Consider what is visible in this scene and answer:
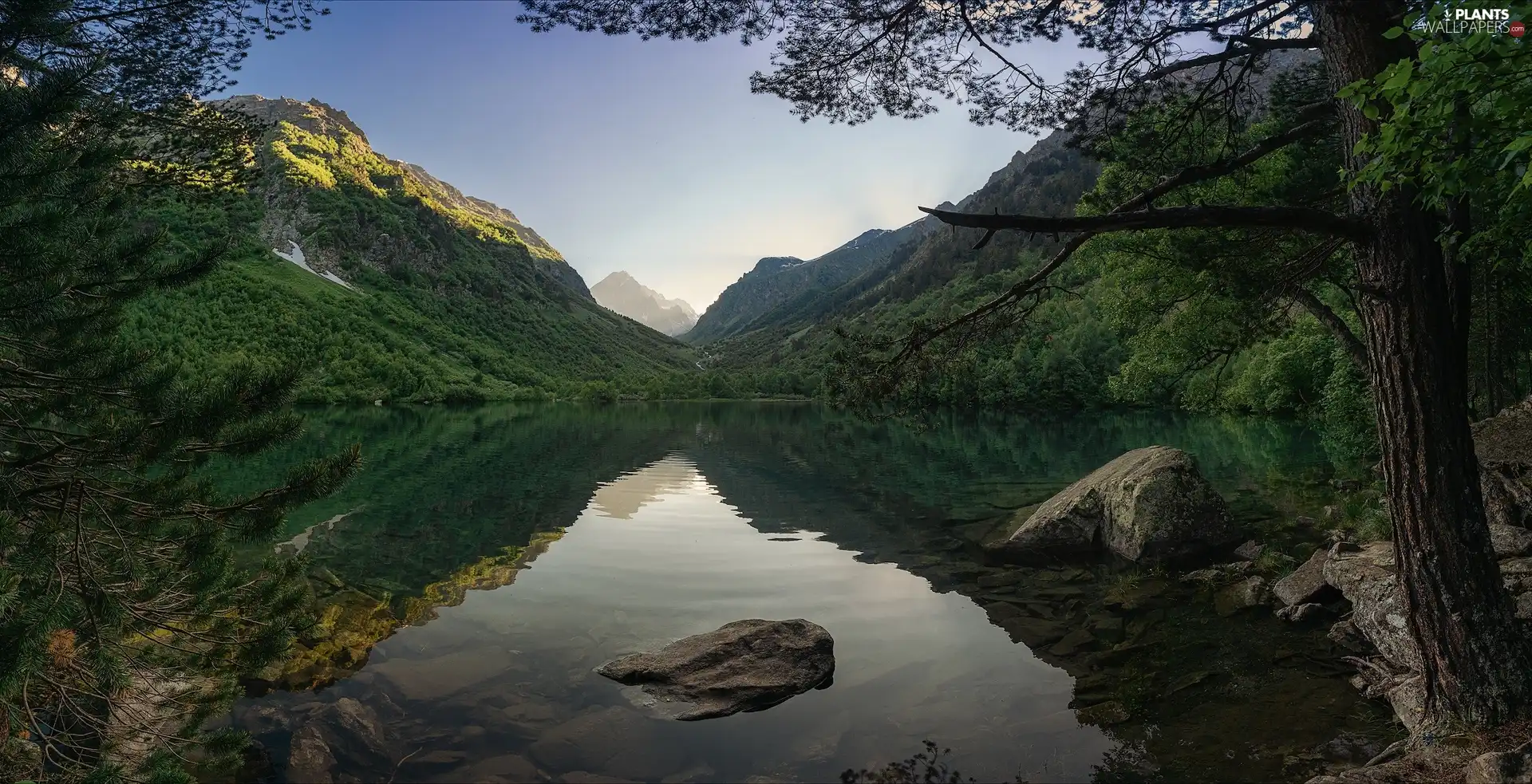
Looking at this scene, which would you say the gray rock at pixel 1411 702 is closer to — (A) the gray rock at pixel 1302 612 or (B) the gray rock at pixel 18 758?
(A) the gray rock at pixel 1302 612

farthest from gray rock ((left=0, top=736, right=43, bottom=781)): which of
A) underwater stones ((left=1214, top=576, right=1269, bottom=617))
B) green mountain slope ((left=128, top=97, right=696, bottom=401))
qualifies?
green mountain slope ((left=128, top=97, right=696, bottom=401))

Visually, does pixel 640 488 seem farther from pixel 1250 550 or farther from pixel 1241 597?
pixel 1241 597

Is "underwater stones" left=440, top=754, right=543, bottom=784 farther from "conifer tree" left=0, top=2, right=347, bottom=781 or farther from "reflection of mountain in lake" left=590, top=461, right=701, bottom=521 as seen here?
"reflection of mountain in lake" left=590, top=461, right=701, bottom=521

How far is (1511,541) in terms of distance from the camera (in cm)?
975

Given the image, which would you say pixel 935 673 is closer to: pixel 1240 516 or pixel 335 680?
pixel 335 680

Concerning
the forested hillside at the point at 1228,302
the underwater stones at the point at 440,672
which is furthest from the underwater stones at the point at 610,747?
the forested hillside at the point at 1228,302

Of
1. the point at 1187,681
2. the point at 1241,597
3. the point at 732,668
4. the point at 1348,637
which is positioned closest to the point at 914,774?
the point at 732,668

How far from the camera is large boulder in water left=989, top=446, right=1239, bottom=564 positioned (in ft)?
49.3

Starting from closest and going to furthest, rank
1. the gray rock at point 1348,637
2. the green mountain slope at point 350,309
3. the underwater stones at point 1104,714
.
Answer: the underwater stones at point 1104,714 → the gray rock at point 1348,637 → the green mountain slope at point 350,309

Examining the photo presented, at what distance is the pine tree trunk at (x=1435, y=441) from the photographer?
562 centimetres

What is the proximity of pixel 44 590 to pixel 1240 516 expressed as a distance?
916 inches

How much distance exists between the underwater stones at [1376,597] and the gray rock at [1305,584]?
1.10 ft

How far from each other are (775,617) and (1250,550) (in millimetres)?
10333

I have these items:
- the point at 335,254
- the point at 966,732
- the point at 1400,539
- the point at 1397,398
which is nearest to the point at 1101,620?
the point at 966,732
